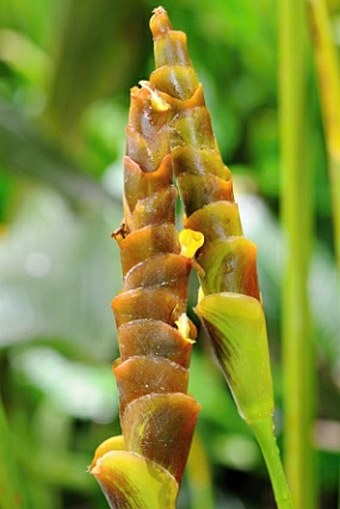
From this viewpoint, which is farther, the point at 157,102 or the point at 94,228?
the point at 94,228

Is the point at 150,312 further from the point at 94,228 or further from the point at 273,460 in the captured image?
the point at 94,228

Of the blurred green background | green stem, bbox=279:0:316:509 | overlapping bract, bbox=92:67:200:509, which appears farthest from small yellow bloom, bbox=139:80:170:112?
the blurred green background

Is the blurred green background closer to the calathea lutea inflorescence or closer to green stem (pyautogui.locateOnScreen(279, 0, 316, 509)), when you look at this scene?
green stem (pyautogui.locateOnScreen(279, 0, 316, 509))

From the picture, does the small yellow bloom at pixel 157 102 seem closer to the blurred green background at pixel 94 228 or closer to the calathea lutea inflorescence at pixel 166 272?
the calathea lutea inflorescence at pixel 166 272

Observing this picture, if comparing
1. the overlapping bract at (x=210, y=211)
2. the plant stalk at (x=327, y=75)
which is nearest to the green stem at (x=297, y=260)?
the plant stalk at (x=327, y=75)

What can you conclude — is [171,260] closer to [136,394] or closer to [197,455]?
[136,394]

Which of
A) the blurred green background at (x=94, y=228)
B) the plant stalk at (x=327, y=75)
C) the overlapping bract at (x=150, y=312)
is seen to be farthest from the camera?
the blurred green background at (x=94, y=228)

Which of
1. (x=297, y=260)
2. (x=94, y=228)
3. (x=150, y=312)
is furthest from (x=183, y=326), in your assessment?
(x=94, y=228)
